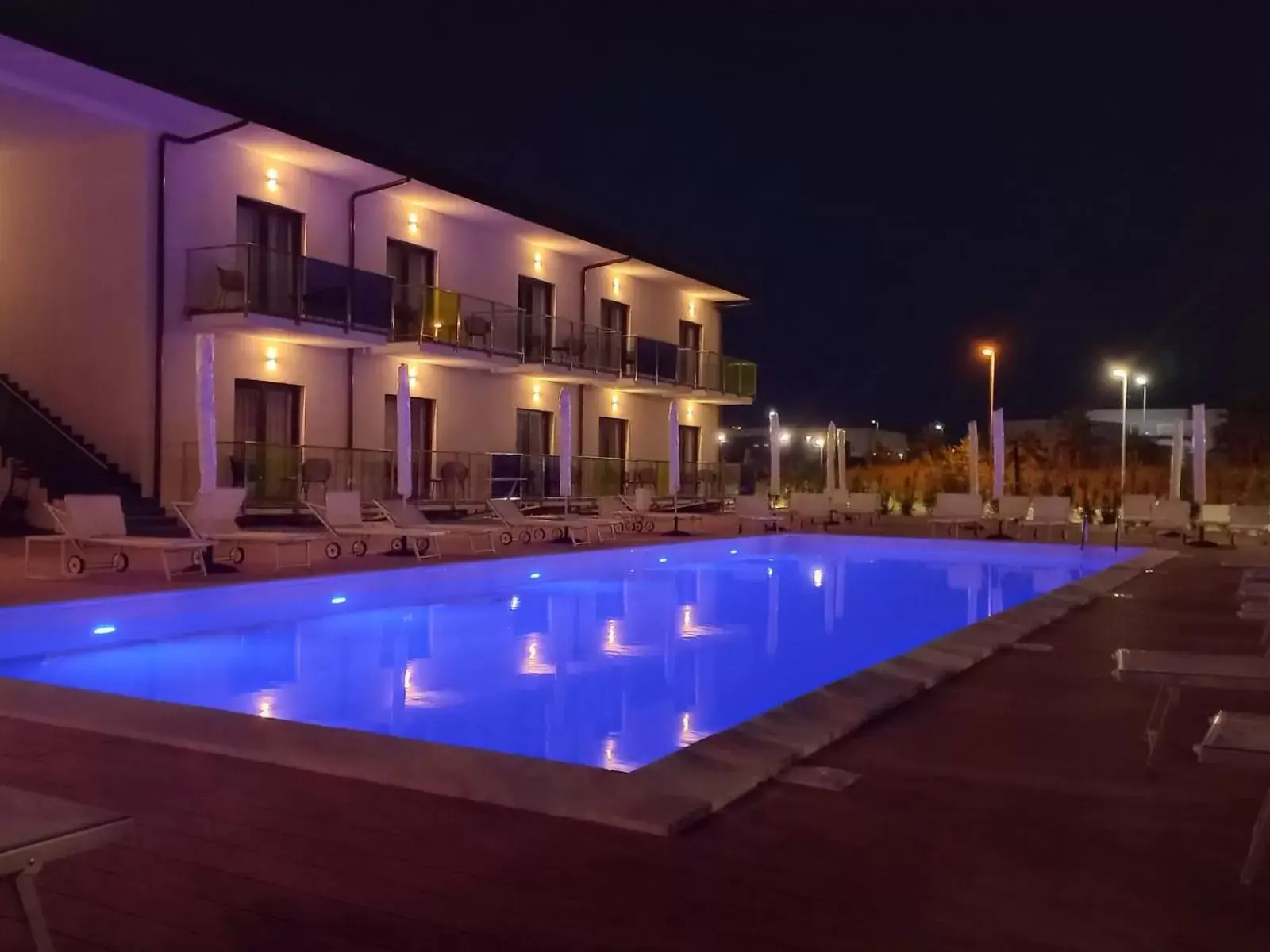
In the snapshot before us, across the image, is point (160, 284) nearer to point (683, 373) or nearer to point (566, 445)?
point (566, 445)

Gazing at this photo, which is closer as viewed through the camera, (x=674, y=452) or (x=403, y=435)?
(x=403, y=435)

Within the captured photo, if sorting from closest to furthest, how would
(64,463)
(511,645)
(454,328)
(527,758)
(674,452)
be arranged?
1. (527,758)
2. (511,645)
3. (64,463)
4. (454,328)
5. (674,452)

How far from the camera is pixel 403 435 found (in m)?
15.1

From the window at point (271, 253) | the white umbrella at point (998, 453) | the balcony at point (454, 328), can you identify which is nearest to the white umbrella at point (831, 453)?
the white umbrella at point (998, 453)

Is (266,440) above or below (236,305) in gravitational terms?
below

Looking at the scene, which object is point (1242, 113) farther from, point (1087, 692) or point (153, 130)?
point (1087, 692)

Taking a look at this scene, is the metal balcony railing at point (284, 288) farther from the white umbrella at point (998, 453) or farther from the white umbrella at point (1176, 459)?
the white umbrella at point (1176, 459)

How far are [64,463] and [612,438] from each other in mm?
12417

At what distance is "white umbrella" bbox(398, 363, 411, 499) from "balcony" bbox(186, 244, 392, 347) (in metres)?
1.65

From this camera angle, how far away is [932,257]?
1890 inches

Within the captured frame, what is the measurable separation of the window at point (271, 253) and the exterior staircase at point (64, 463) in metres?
2.85

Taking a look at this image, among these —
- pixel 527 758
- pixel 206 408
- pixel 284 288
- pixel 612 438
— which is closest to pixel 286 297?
pixel 284 288

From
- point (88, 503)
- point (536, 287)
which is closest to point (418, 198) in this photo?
point (536, 287)

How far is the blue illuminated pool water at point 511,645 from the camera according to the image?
21.6ft
